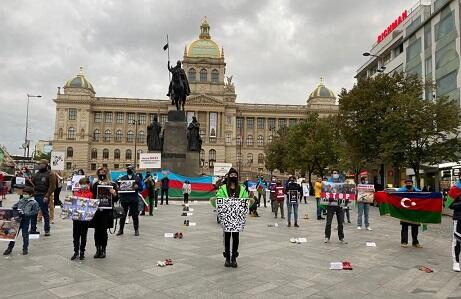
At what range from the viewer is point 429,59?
44812 millimetres

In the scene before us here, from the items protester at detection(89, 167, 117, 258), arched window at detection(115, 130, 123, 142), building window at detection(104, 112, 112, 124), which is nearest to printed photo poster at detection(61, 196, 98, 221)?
protester at detection(89, 167, 117, 258)

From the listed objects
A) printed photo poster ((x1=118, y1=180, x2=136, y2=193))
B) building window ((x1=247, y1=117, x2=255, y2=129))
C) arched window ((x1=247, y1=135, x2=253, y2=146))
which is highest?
building window ((x1=247, y1=117, x2=255, y2=129))

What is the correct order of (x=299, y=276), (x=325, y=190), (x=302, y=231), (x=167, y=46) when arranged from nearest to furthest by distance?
(x=299, y=276) → (x=325, y=190) → (x=302, y=231) → (x=167, y=46)

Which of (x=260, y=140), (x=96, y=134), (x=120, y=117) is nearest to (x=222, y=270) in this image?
(x=260, y=140)

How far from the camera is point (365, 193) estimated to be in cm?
1432

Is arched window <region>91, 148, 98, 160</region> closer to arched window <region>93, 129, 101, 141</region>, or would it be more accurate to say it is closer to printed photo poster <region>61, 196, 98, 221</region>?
arched window <region>93, 129, 101, 141</region>

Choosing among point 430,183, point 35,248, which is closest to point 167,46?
point 35,248

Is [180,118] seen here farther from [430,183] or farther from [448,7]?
[448,7]

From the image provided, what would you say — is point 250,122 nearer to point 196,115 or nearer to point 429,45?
point 196,115

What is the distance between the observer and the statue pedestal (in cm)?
2594

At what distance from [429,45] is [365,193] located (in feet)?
125

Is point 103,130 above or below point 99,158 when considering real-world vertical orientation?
above

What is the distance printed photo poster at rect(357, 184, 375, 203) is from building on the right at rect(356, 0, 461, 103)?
2046 cm

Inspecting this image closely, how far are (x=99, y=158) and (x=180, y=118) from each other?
9411cm
